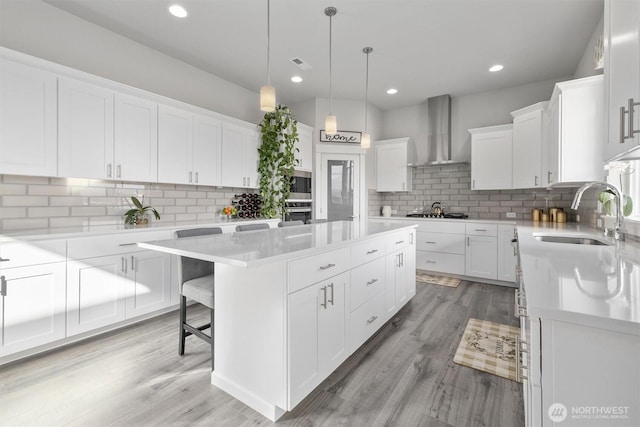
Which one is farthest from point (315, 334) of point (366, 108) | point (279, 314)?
point (366, 108)

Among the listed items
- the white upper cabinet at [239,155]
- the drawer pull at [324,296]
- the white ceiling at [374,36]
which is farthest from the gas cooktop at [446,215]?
the drawer pull at [324,296]

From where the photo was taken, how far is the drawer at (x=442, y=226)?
4.35 m

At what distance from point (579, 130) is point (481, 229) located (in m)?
1.85

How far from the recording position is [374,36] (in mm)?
3141

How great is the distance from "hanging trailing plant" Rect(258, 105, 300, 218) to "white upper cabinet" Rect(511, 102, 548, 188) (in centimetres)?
321

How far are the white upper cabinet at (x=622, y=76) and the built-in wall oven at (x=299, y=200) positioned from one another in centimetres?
361

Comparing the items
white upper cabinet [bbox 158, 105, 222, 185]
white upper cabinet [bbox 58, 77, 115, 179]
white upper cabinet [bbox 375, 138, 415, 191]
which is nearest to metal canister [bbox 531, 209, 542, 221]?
white upper cabinet [bbox 375, 138, 415, 191]

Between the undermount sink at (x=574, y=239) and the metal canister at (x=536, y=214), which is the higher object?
the metal canister at (x=536, y=214)

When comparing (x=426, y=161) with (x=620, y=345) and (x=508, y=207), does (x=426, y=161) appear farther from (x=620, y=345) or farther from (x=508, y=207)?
(x=620, y=345)

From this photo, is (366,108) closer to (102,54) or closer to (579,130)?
(579,130)

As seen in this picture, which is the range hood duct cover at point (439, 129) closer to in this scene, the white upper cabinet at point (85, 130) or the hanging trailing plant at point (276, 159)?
the hanging trailing plant at point (276, 159)

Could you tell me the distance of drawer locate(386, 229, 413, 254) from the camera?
2699 mm

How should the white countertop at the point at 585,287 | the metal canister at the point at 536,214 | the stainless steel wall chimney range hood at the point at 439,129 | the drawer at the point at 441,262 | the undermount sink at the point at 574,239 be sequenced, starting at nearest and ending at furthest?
1. the white countertop at the point at 585,287
2. the undermount sink at the point at 574,239
3. the metal canister at the point at 536,214
4. the drawer at the point at 441,262
5. the stainless steel wall chimney range hood at the point at 439,129

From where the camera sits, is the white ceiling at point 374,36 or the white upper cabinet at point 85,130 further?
the white ceiling at point 374,36
